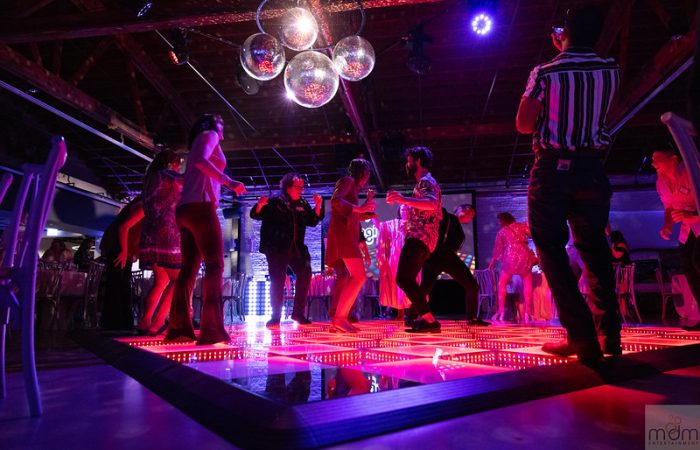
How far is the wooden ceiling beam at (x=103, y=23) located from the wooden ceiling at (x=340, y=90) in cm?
2

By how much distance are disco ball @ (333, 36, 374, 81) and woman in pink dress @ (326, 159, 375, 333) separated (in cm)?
86

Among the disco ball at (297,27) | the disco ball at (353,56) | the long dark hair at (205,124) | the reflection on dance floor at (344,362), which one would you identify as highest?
the disco ball at (297,27)

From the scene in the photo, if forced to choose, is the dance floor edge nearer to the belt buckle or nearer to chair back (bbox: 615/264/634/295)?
the belt buckle

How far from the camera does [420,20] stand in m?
6.98

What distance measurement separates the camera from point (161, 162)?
3572mm

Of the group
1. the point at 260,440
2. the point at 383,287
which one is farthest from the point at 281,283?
the point at 260,440

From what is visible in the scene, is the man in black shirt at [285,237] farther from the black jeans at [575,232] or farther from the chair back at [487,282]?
the chair back at [487,282]

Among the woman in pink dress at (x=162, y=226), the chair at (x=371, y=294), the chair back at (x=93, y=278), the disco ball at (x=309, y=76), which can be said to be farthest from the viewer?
the chair at (x=371, y=294)

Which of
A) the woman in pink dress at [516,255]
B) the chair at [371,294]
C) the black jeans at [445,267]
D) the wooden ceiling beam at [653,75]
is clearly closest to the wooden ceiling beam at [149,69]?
the chair at [371,294]

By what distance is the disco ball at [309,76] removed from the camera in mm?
3623

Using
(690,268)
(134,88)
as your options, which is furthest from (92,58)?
(690,268)

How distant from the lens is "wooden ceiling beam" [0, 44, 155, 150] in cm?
652

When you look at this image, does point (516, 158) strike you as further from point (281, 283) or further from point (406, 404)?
point (406, 404)

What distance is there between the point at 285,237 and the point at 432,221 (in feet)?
5.30
